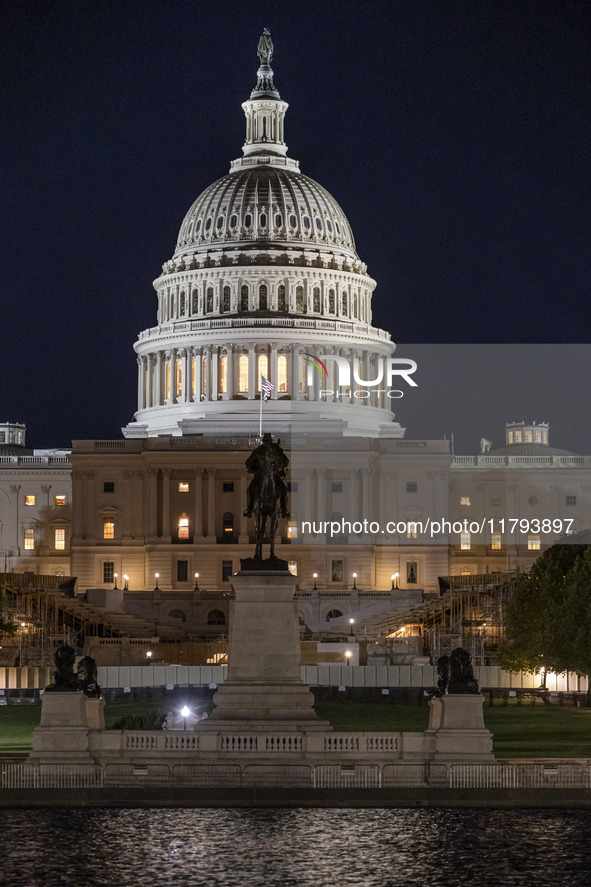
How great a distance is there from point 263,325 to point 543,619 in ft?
323

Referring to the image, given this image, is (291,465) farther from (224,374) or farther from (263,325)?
(224,374)

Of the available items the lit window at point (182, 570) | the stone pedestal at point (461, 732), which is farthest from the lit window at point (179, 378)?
the stone pedestal at point (461, 732)

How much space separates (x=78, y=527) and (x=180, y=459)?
10464 mm

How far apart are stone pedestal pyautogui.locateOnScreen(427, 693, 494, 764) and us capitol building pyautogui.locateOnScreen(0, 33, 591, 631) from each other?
85.4 meters

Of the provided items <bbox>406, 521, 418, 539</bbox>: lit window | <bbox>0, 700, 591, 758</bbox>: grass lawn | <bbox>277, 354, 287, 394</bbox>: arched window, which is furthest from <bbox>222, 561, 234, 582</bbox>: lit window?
<bbox>0, 700, 591, 758</bbox>: grass lawn

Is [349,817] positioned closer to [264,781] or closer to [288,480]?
[264,781]

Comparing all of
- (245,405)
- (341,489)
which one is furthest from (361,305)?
(341,489)

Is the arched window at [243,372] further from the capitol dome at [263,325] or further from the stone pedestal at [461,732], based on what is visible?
the stone pedestal at [461,732]

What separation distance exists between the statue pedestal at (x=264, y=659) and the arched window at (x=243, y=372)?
13393 cm

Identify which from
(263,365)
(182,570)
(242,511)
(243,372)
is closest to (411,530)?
(242,511)

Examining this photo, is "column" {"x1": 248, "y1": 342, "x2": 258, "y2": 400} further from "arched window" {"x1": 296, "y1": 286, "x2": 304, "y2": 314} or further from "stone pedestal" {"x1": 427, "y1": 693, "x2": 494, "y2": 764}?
"stone pedestal" {"x1": 427, "y1": 693, "x2": 494, "y2": 764}

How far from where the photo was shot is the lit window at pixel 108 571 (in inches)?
6422

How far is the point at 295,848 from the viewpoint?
38188 millimetres

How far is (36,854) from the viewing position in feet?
122
